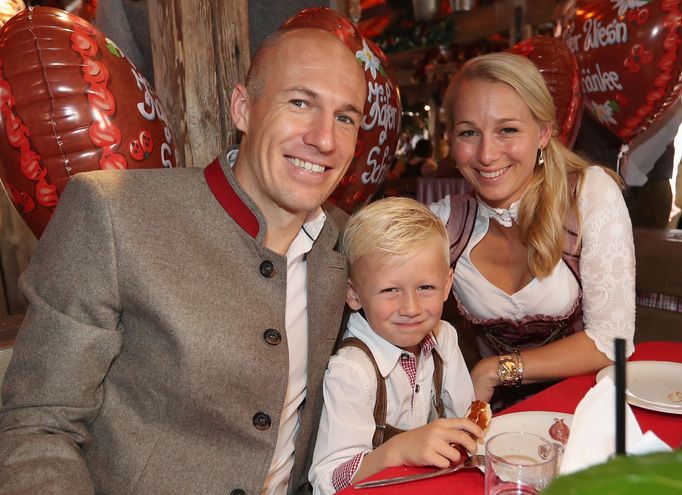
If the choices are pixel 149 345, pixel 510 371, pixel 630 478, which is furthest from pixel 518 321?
pixel 630 478

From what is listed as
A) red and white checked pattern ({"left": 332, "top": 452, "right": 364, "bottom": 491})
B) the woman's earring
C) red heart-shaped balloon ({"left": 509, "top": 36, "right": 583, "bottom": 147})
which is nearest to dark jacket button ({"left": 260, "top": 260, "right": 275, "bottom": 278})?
red and white checked pattern ({"left": 332, "top": 452, "right": 364, "bottom": 491})

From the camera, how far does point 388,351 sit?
1433mm

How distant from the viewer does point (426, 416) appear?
152 cm

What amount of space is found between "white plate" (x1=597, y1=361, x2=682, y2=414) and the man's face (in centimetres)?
86

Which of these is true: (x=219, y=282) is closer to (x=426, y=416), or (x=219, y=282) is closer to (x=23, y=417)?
(x=23, y=417)

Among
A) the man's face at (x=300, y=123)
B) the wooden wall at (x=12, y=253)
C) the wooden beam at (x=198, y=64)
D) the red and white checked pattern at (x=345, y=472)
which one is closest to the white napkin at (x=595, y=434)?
the red and white checked pattern at (x=345, y=472)

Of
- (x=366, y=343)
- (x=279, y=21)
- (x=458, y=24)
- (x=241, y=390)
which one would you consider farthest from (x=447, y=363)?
(x=458, y=24)

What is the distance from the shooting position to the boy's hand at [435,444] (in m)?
1.04

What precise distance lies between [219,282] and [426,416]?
0.69m

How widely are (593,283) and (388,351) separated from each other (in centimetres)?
74

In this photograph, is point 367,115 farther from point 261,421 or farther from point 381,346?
point 261,421

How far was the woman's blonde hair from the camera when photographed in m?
1.79

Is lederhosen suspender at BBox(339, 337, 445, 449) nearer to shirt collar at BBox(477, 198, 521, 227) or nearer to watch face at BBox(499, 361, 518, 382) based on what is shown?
watch face at BBox(499, 361, 518, 382)

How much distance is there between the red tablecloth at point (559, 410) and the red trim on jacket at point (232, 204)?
1.97 feet
